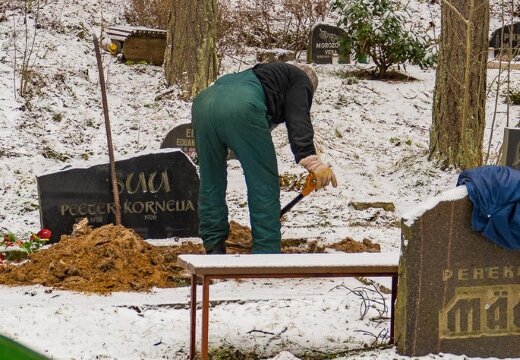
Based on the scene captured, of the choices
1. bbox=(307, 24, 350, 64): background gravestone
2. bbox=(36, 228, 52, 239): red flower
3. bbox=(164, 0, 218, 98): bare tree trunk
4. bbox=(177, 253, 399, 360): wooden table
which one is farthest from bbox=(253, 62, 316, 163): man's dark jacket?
bbox=(307, 24, 350, 64): background gravestone

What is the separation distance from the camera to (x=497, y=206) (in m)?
3.46

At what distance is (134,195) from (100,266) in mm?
1439

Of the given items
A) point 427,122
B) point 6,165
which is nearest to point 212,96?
point 6,165

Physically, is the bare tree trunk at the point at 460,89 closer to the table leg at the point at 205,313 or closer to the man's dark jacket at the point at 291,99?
the man's dark jacket at the point at 291,99

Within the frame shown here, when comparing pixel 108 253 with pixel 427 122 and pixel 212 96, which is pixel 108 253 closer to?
pixel 212 96

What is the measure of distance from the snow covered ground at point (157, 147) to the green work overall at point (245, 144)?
1.56ft

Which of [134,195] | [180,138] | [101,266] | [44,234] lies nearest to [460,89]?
[180,138]

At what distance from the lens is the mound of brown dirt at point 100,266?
211 inches

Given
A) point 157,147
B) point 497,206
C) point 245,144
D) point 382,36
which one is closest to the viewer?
point 497,206

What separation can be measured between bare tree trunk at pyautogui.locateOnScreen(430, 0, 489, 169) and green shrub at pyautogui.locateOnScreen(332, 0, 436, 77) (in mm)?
3781

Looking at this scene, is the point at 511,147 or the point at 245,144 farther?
the point at 511,147

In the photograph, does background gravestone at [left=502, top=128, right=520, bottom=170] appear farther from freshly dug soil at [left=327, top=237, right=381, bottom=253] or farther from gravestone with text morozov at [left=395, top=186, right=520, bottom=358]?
gravestone with text morozov at [left=395, top=186, right=520, bottom=358]

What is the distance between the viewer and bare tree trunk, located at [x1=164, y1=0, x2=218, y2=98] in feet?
39.1

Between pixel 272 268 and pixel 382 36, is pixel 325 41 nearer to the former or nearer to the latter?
pixel 382 36
